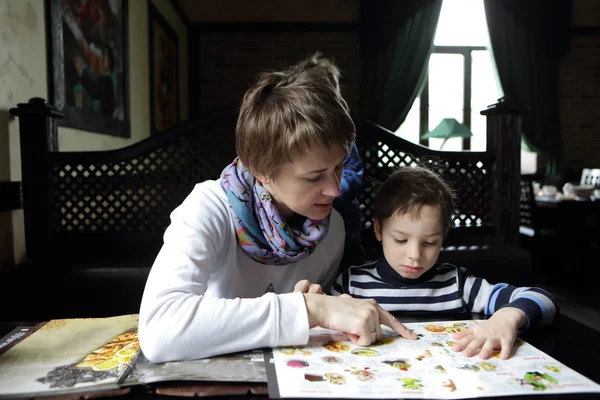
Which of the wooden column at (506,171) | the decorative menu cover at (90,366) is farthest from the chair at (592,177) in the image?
the decorative menu cover at (90,366)

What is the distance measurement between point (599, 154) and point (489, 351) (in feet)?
18.9

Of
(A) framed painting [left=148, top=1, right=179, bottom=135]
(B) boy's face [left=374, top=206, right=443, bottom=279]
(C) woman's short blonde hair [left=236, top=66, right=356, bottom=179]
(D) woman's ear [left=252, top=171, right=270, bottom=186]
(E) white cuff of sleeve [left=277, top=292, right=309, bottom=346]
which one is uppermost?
(A) framed painting [left=148, top=1, right=179, bottom=135]

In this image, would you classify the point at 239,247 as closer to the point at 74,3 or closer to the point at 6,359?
the point at 6,359

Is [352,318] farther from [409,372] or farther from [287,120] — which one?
[287,120]

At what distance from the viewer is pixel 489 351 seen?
68 cm

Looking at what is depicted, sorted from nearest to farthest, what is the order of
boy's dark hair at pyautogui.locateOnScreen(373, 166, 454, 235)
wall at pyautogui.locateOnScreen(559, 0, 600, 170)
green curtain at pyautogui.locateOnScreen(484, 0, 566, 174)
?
boy's dark hair at pyautogui.locateOnScreen(373, 166, 454, 235), green curtain at pyautogui.locateOnScreen(484, 0, 566, 174), wall at pyautogui.locateOnScreen(559, 0, 600, 170)

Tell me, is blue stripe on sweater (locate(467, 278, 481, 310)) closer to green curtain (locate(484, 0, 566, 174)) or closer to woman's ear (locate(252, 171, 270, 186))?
woman's ear (locate(252, 171, 270, 186))

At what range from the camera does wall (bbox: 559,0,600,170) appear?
5.40 m

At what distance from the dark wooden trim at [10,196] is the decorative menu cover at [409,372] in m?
1.22

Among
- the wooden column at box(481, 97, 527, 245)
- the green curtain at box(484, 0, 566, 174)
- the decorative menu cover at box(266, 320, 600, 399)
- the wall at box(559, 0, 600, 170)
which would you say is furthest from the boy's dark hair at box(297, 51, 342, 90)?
the wall at box(559, 0, 600, 170)

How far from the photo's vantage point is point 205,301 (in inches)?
28.5

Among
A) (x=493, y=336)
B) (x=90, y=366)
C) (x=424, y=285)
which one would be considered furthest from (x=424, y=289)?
(x=90, y=366)

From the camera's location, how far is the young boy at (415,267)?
1.03 meters

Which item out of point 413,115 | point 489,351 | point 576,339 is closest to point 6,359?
point 489,351
